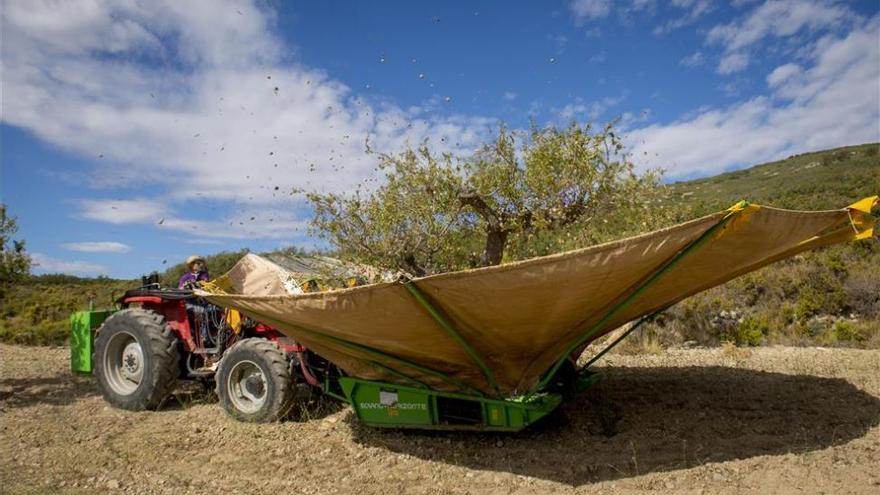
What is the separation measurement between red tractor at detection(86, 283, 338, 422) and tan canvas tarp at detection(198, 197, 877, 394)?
2.42 feet

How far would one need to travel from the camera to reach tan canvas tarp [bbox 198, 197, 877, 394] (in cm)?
286

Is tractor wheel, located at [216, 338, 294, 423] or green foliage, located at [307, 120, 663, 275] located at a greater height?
green foliage, located at [307, 120, 663, 275]

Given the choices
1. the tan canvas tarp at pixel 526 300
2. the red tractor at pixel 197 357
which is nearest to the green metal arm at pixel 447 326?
the tan canvas tarp at pixel 526 300

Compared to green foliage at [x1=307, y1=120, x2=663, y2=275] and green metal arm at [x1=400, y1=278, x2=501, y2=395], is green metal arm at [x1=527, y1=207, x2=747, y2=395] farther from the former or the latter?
green foliage at [x1=307, y1=120, x2=663, y2=275]

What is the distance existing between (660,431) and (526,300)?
1716 mm

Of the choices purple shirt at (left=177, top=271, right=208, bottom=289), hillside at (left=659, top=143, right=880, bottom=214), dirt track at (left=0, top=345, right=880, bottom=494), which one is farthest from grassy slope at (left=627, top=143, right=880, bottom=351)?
purple shirt at (left=177, top=271, right=208, bottom=289)

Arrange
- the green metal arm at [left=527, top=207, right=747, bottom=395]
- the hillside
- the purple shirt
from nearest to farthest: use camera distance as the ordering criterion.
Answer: the green metal arm at [left=527, top=207, right=747, bottom=395], the purple shirt, the hillside

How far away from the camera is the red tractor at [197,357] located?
4.70 metres

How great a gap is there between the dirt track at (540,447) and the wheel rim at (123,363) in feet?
1.17

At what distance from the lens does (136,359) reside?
5.88m

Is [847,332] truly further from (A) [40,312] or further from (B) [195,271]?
(A) [40,312]

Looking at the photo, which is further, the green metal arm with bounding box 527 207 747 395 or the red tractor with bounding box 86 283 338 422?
the red tractor with bounding box 86 283 338 422

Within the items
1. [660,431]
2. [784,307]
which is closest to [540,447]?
[660,431]

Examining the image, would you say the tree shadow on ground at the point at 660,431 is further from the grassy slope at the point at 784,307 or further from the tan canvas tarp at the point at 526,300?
the grassy slope at the point at 784,307
